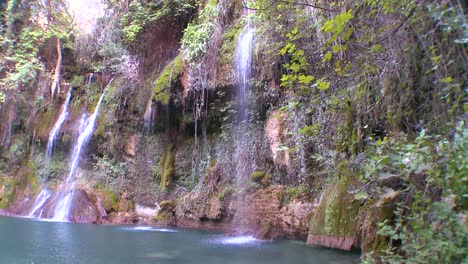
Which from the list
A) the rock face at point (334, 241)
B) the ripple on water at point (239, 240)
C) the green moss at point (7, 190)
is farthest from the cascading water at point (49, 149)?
the rock face at point (334, 241)

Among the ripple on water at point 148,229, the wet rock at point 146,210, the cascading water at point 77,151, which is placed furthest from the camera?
the cascading water at point 77,151

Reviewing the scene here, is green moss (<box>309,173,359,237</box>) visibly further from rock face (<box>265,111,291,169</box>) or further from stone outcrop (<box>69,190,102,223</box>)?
stone outcrop (<box>69,190,102,223</box>)

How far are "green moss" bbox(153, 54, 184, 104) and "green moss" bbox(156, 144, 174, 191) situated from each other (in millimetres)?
1755

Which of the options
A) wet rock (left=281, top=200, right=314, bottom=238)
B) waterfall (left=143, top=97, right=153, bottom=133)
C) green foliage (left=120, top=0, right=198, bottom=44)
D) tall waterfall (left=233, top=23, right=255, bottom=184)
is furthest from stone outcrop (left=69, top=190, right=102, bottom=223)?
wet rock (left=281, top=200, right=314, bottom=238)

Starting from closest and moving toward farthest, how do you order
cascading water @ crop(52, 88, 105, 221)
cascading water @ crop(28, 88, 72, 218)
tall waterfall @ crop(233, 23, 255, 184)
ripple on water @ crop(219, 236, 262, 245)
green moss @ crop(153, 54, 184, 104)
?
ripple on water @ crop(219, 236, 262, 245)
tall waterfall @ crop(233, 23, 255, 184)
green moss @ crop(153, 54, 184, 104)
cascading water @ crop(52, 88, 105, 221)
cascading water @ crop(28, 88, 72, 218)

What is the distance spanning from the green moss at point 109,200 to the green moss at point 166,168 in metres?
1.49

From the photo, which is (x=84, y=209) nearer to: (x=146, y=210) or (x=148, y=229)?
(x=146, y=210)

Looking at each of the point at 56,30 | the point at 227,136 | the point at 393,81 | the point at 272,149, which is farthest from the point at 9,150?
the point at 393,81

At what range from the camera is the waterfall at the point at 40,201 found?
42.9ft

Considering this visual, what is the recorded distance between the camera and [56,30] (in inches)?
629

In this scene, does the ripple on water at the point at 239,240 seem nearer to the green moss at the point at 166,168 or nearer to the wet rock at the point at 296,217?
the wet rock at the point at 296,217

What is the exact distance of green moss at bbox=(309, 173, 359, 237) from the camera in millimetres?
6143

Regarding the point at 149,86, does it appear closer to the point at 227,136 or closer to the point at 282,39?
the point at 227,136

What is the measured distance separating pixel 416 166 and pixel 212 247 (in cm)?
499
